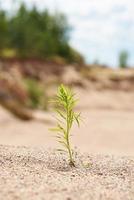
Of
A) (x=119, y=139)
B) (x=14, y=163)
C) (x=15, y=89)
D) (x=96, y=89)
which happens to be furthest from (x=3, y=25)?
(x=14, y=163)

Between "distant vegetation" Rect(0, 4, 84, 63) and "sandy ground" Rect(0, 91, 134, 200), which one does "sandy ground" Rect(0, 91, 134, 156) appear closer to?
"sandy ground" Rect(0, 91, 134, 200)

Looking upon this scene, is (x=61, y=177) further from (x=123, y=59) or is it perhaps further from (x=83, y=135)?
(x=123, y=59)

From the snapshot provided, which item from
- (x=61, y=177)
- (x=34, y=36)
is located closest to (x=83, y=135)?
(x=61, y=177)

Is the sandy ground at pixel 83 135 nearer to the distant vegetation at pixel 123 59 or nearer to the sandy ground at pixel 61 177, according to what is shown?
the sandy ground at pixel 61 177

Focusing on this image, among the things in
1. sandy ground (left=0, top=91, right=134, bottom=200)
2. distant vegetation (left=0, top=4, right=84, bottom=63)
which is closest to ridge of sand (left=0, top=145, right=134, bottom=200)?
sandy ground (left=0, top=91, right=134, bottom=200)

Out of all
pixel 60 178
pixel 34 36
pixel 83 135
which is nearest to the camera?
pixel 60 178
